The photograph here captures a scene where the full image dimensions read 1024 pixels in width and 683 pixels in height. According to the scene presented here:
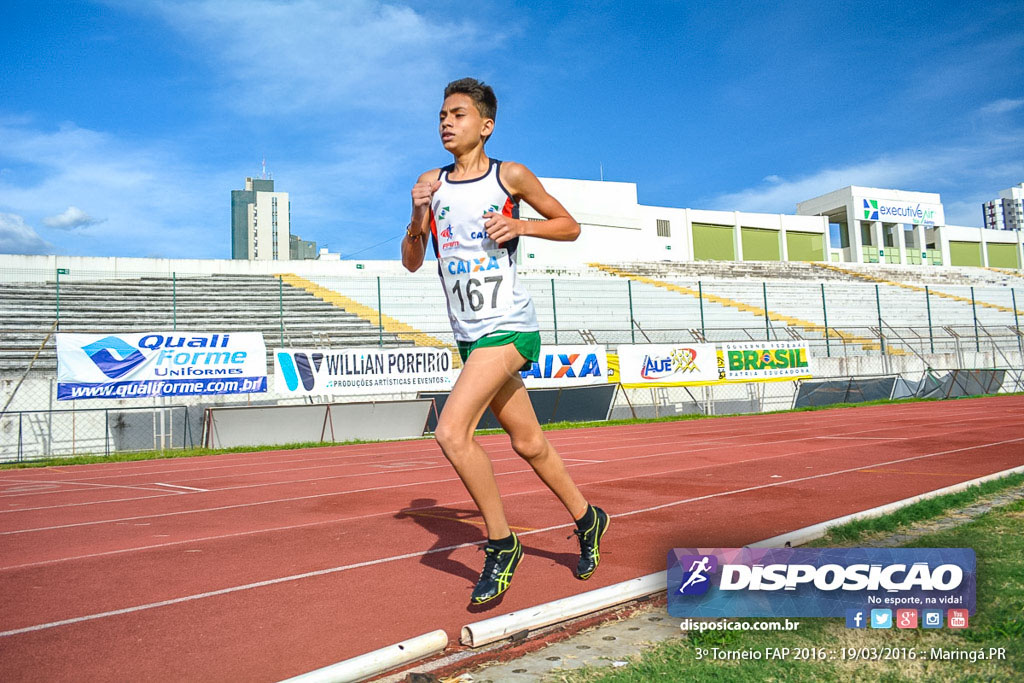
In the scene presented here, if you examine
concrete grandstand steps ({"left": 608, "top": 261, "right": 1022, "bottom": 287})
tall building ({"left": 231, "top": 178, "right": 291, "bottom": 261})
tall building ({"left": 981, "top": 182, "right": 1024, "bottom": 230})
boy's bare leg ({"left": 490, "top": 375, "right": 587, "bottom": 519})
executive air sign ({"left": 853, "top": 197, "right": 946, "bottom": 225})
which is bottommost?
boy's bare leg ({"left": 490, "top": 375, "right": 587, "bottom": 519})

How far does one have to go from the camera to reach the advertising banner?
22.0m

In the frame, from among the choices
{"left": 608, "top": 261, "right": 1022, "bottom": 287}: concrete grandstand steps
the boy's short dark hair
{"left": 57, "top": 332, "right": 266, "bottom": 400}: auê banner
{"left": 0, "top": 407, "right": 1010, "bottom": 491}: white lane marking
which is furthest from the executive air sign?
the boy's short dark hair

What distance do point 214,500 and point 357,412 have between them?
32.0ft

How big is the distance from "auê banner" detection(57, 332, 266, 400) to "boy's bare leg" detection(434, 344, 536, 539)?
13.6 meters

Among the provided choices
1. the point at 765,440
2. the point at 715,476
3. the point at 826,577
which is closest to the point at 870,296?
the point at 765,440

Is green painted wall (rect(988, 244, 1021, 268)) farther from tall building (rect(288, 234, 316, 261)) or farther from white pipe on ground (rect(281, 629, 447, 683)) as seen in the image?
tall building (rect(288, 234, 316, 261))

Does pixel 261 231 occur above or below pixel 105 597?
above

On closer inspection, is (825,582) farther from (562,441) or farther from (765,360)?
(765,360)

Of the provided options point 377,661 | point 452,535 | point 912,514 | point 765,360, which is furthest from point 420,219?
point 765,360

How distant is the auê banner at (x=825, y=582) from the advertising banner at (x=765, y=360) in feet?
64.8

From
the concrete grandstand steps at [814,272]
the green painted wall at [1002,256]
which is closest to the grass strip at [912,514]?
the concrete grandstand steps at [814,272]

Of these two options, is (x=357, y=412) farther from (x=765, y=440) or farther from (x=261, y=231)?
(x=261, y=231)

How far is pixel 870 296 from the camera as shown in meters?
34.3

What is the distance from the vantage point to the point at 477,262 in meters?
3.33
